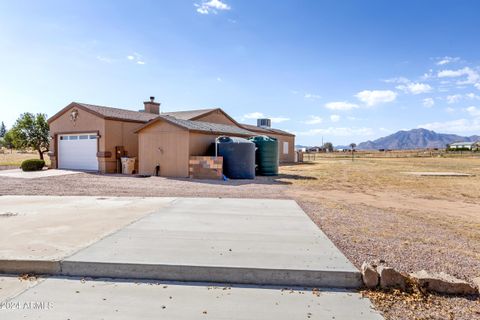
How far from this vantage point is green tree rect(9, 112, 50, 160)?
2362 cm

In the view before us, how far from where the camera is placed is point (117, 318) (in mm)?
2727

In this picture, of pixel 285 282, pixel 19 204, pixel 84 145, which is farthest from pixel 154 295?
pixel 84 145

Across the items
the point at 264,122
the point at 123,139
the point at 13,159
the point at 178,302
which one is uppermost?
the point at 264,122

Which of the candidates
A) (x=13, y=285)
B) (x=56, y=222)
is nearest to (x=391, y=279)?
(x=13, y=285)

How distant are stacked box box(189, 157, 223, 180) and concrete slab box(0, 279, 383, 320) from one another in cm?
1149

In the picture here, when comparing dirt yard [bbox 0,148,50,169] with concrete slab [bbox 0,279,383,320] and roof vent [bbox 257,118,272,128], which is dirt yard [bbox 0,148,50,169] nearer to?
roof vent [bbox 257,118,272,128]

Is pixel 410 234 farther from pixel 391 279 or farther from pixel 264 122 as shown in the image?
pixel 264 122

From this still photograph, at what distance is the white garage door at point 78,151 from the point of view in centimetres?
1867

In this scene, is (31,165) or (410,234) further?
(31,165)

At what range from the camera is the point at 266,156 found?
1745 centimetres

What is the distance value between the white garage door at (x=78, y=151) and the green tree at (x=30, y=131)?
5584mm

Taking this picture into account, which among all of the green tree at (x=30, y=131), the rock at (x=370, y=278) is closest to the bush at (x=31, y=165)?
Answer: the green tree at (x=30, y=131)

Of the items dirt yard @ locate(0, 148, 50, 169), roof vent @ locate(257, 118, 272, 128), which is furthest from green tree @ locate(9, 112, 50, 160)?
roof vent @ locate(257, 118, 272, 128)

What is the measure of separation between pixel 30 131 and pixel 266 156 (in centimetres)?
1932
